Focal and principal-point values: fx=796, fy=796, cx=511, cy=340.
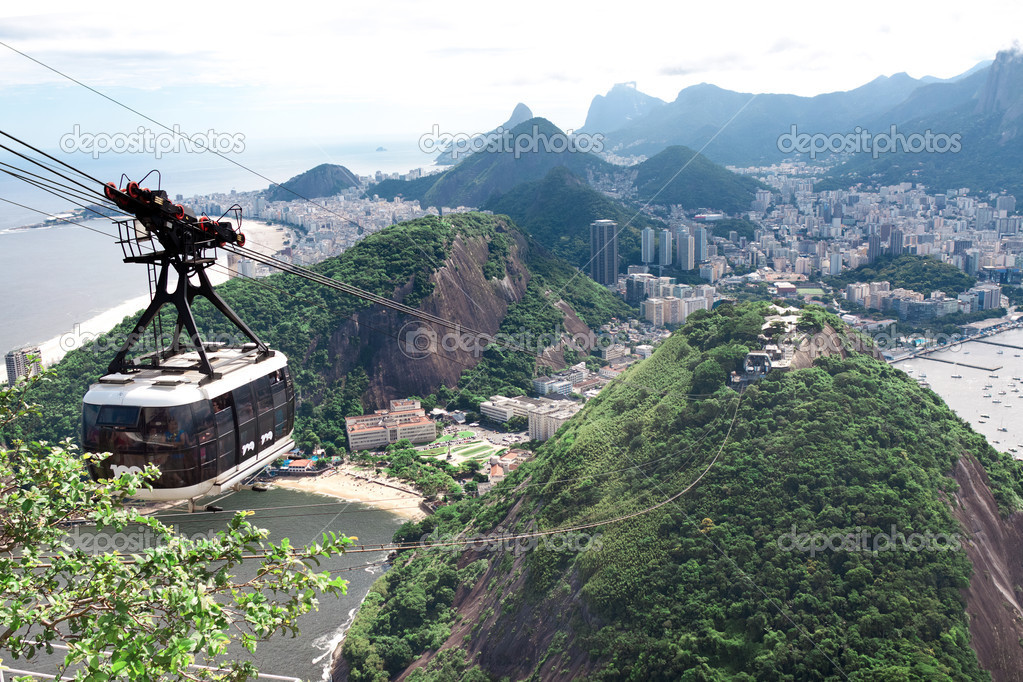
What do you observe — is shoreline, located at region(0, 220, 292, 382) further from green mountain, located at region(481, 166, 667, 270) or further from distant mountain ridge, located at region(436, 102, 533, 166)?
distant mountain ridge, located at region(436, 102, 533, 166)

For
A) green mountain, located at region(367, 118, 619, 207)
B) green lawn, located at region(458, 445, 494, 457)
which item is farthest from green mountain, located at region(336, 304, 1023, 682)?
green mountain, located at region(367, 118, 619, 207)

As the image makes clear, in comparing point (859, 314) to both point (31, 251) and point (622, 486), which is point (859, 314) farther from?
point (31, 251)

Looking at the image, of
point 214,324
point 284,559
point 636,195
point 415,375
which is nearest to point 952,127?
point 636,195

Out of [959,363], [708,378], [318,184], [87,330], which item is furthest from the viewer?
[318,184]

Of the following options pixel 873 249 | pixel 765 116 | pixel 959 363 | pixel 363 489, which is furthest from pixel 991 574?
pixel 765 116

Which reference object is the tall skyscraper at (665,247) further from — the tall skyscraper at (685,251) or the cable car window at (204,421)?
the cable car window at (204,421)

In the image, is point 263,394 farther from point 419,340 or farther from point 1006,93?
point 1006,93

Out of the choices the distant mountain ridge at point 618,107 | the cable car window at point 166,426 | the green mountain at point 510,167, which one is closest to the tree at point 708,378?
the cable car window at point 166,426
